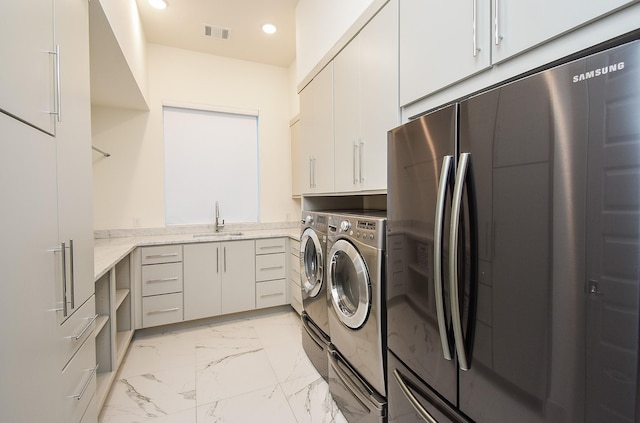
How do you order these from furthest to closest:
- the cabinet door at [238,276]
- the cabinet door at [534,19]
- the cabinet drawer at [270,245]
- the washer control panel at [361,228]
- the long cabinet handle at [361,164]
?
the cabinet drawer at [270,245], the cabinet door at [238,276], the long cabinet handle at [361,164], the washer control panel at [361,228], the cabinet door at [534,19]

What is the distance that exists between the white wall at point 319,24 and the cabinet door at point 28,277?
1741mm

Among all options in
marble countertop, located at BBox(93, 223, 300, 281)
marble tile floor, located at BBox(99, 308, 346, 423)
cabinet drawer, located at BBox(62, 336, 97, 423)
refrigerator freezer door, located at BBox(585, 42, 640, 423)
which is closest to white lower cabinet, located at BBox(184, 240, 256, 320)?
marble countertop, located at BBox(93, 223, 300, 281)

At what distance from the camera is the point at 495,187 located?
786 millimetres

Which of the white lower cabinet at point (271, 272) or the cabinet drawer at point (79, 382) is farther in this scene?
the white lower cabinet at point (271, 272)

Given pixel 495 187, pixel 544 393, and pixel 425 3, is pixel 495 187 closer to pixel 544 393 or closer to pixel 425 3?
pixel 544 393

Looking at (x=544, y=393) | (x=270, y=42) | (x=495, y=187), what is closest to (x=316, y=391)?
(x=544, y=393)

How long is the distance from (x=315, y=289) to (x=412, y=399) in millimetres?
1092

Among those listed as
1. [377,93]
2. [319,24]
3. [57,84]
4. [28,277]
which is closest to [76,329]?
[28,277]

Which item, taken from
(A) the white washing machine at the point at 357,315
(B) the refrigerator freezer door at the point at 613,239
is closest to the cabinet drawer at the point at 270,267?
(A) the white washing machine at the point at 357,315

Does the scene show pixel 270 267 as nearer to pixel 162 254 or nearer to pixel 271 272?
pixel 271 272

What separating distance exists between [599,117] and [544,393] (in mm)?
635

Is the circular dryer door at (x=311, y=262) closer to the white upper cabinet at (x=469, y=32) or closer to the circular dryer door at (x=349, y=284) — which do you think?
the circular dryer door at (x=349, y=284)

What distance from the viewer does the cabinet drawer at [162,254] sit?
275cm

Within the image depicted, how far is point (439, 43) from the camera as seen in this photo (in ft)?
→ 3.75
